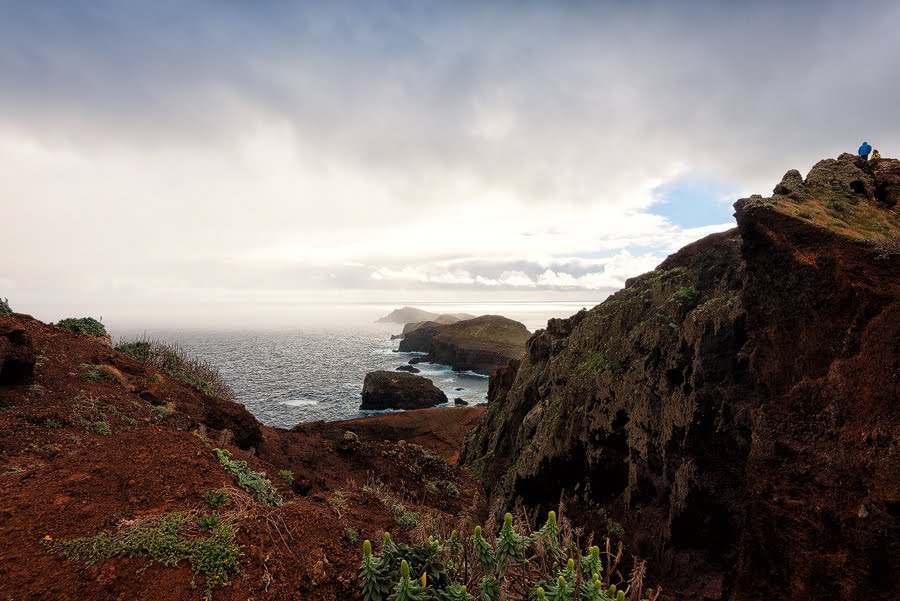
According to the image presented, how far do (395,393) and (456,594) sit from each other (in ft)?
150

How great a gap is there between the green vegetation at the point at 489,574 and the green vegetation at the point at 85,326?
2135 cm

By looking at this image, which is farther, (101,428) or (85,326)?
(85,326)

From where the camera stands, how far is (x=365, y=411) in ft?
153

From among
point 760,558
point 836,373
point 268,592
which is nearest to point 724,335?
point 836,373

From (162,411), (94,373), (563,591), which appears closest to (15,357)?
(94,373)

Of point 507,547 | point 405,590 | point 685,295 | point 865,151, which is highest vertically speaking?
point 865,151

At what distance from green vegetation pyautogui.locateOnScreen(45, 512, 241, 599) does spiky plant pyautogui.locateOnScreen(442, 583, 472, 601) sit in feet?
8.17

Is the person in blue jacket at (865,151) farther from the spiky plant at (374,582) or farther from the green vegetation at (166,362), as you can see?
the green vegetation at (166,362)

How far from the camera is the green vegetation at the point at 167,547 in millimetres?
4270

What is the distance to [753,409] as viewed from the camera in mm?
9227

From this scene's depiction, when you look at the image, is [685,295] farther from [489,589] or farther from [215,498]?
[215,498]

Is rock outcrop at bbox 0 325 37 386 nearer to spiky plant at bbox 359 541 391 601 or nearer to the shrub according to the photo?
the shrub

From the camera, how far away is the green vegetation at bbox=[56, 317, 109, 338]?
18564 mm

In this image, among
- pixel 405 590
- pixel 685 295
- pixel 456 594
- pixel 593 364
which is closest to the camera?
pixel 405 590
